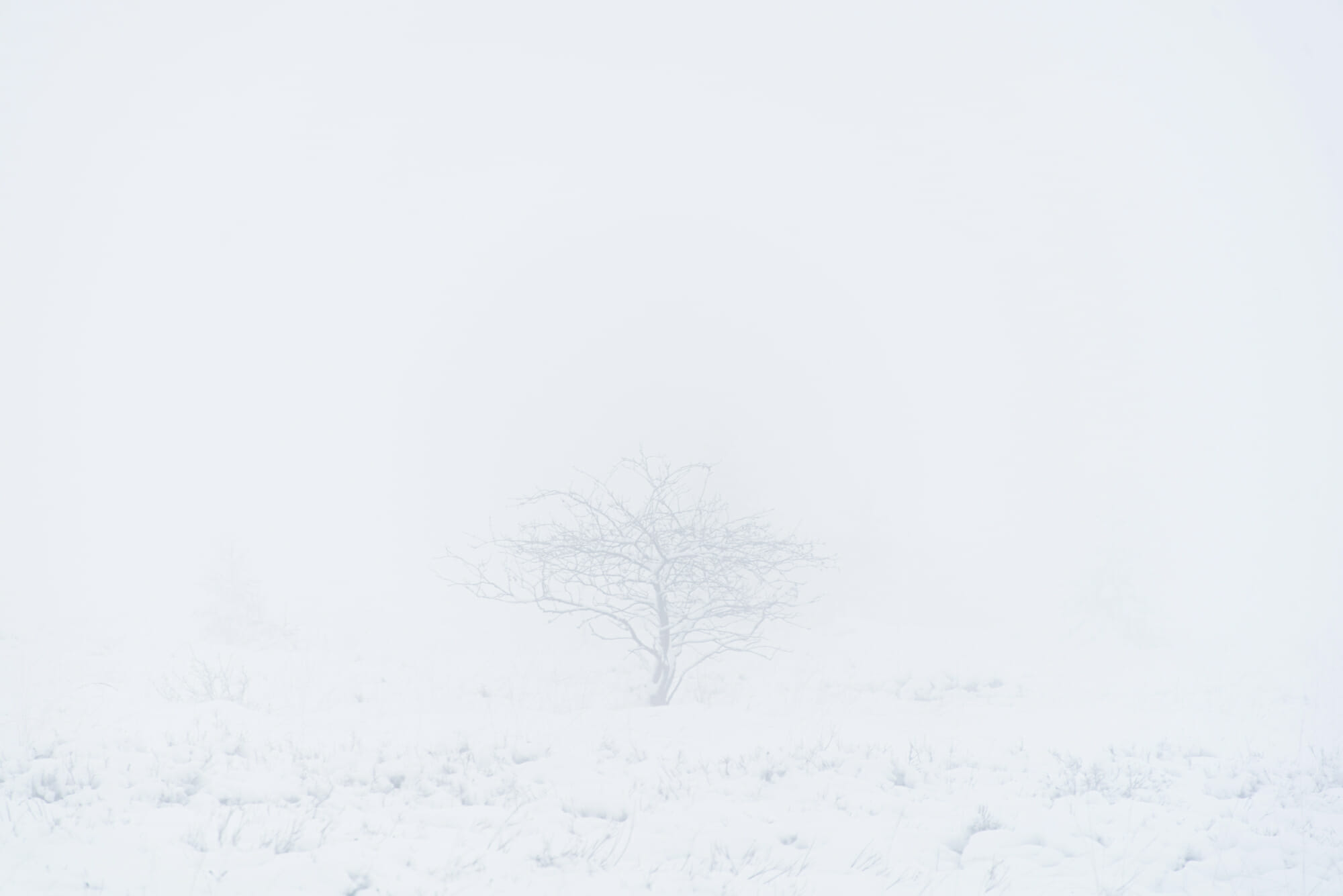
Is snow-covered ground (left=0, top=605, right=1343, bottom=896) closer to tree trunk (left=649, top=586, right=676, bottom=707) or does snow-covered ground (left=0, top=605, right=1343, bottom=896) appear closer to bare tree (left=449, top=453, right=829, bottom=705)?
tree trunk (left=649, top=586, right=676, bottom=707)

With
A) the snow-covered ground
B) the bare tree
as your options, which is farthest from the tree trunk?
the snow-covered ground

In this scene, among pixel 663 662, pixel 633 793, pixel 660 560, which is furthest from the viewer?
pixel 663 662

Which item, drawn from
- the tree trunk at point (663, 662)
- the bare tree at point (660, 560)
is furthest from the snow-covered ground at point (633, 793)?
the bare tree at point (660, 560)

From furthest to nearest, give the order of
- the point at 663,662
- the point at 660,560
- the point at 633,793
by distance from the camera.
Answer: the point at 663,662 → the point at 660,560 → the point at 633,793

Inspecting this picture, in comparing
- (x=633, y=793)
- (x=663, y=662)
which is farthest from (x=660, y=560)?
(x=633, y=793)

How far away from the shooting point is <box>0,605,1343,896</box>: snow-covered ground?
547cm

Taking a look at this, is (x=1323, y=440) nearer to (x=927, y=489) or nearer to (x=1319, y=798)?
(x=927, y=489)

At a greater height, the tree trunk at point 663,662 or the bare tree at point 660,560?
the bare tree at point 660,560

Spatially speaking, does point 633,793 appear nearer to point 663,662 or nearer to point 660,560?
point 660,560

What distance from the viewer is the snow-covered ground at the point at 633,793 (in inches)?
215

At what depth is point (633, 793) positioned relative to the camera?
7.55m

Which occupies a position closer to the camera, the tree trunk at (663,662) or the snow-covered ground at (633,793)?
the snow-covered ground at (633,793)

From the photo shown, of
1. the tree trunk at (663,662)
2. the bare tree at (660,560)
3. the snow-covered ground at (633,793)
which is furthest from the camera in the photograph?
the tree trunk at (663,662)

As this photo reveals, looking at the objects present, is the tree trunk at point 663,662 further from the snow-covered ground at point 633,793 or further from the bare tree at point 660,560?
the snow-covered ground at point 633,793
